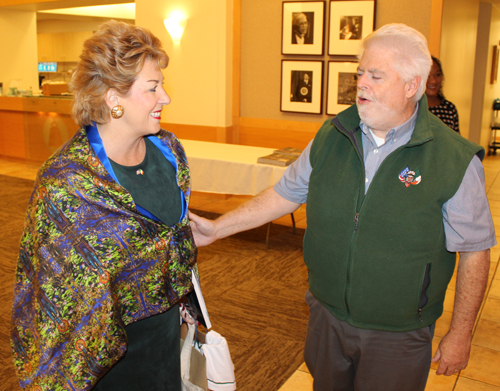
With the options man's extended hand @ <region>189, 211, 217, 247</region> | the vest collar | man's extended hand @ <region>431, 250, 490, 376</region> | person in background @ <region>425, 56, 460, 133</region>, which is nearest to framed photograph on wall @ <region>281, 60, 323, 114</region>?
person in background @ <region>425, 56, 460, 133</region>

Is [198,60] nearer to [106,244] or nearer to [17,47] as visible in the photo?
[17,47]

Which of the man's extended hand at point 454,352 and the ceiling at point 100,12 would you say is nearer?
the man's extended hand at point 454,352

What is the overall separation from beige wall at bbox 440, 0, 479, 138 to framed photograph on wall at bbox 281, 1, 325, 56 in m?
1.44

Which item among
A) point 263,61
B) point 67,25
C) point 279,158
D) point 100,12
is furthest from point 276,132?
point 67,25

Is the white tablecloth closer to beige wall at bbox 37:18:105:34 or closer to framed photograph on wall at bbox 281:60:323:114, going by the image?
framed photograph on wall at bbox 281:60:323:114

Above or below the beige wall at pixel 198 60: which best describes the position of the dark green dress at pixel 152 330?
below

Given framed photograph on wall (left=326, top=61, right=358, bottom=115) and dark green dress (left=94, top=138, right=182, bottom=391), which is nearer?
dark green dress (left=94, top=138, right=182, bottom=391)

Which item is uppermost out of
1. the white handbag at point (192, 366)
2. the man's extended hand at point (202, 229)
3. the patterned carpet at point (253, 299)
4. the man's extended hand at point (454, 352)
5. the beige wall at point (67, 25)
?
the beige wall at point (67, 25)

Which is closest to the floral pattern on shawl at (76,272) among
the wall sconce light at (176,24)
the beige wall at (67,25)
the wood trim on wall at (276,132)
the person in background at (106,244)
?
the person in background at (106,244)

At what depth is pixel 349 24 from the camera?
5.75m

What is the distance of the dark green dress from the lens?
165 centimetres

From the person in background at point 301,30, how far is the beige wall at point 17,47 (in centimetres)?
656

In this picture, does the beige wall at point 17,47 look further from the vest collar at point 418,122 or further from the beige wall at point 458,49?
the vest collar at point 418,122

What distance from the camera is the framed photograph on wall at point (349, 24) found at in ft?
18.4
